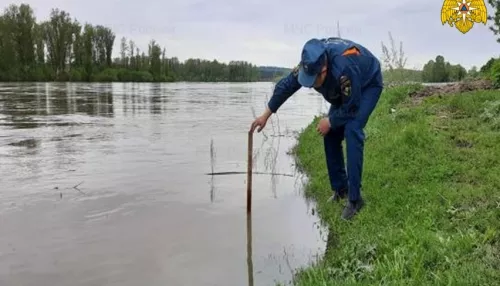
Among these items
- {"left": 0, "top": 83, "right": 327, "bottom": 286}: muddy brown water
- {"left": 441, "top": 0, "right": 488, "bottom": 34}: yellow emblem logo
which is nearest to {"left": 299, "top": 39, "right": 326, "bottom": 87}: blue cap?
{"left": 0, "top": 83, "right": 327, "bottom": 286}: muddy brown water

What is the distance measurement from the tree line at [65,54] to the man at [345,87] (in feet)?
250

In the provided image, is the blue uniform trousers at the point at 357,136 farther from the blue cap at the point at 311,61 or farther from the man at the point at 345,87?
the blue cap at the point at 311,61

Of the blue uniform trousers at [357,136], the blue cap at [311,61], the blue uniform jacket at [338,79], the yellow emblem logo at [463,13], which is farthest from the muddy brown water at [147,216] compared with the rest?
the yellow emblem logo at [463,13]

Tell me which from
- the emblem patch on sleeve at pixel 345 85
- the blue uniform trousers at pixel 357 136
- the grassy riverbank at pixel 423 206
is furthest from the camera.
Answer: the blue uniform trousers at pixel 357 136

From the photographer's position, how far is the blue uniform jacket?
15.8 feet

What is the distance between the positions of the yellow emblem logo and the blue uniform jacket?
27.8ft

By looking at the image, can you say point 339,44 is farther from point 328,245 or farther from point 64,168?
point 64,168

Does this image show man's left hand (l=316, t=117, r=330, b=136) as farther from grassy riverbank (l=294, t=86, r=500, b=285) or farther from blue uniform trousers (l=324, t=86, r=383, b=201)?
grassy riverbank (l=294, t=86, r=500, b=285)

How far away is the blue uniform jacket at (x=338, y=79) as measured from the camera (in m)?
4.80

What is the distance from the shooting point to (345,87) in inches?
189

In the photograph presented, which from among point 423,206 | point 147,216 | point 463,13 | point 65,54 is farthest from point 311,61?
point 65,54

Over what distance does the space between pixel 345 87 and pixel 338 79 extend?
3.9 inches

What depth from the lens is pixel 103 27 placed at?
99.7m

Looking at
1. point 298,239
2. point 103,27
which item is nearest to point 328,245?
point 298,239
